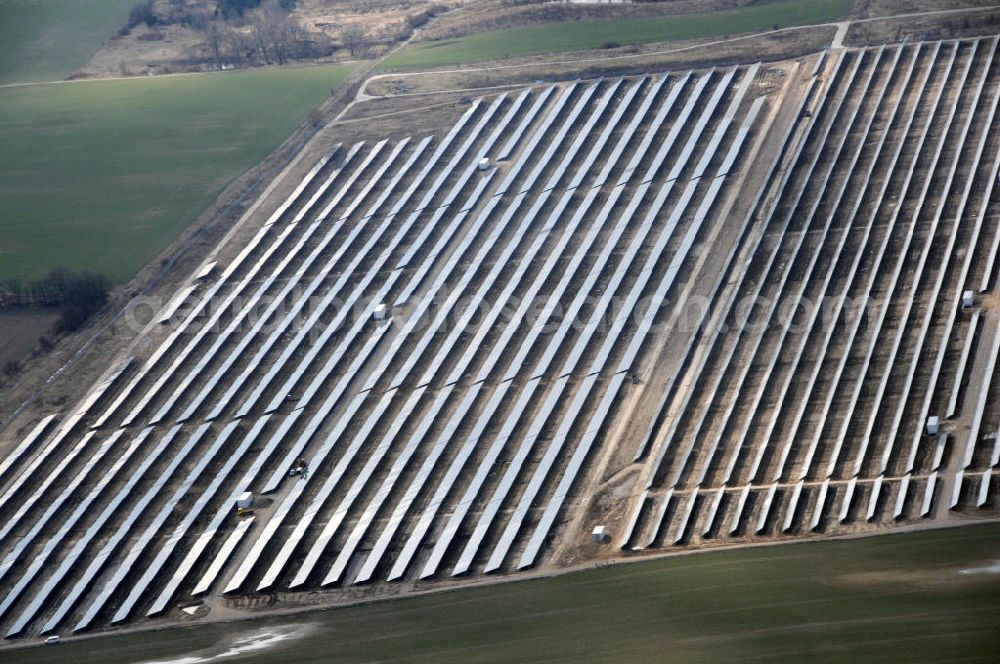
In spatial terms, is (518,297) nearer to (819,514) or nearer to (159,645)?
(819,514)

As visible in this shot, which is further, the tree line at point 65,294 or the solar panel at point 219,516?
the tree line at point 65,294

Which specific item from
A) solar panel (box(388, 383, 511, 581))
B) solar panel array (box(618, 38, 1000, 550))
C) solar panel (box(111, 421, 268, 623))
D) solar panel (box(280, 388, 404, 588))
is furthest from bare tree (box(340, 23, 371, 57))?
→ solar panel (box(111, 421, 268, 623))

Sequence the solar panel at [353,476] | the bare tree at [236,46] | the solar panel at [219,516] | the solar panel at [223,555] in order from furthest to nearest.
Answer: the bare tree at [236,46], the solar panel at [353,476], the solar panel at [223,555], the solar panel at [219,516]

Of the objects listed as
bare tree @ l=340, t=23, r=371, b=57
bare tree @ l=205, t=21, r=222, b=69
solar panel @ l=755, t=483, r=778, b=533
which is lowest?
solar panel @ l=755, t=483, r=778, b=533

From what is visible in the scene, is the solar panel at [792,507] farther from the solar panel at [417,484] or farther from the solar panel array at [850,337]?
the solar panel at [417,484]

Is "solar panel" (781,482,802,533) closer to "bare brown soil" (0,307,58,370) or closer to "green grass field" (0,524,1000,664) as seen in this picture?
"green grass field" (0,524,1000,664)

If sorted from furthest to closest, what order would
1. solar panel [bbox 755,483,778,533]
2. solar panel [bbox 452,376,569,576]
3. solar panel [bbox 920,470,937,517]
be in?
solar panel [bbox 452,376,569,576]
solar panel [bbox 755,483,778,533]
solar panel [bbox 920,470,937,517]

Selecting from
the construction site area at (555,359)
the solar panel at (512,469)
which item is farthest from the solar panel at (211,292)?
the solar panel at (512,469)
